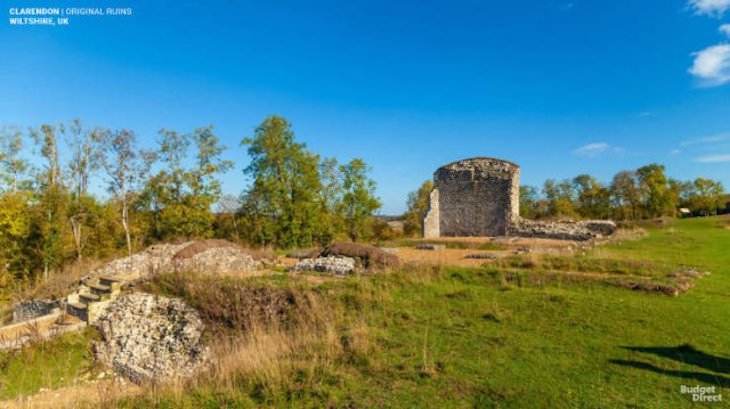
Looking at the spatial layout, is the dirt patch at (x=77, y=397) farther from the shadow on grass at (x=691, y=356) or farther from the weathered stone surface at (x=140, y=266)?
the shadow on grass at (x=691, y=356)

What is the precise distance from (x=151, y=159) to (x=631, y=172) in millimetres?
54987

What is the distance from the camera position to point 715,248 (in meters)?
13.2

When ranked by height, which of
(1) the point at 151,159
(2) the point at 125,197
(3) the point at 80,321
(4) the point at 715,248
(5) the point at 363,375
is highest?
(1) the point at 151,159

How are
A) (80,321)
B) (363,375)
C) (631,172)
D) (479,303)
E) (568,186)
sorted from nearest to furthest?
(363,375) < (479,303) < (80,321) < (631,172) < (568,186)

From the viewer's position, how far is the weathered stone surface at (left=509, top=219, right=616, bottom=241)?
20.4 m

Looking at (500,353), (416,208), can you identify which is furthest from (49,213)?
(416,208)

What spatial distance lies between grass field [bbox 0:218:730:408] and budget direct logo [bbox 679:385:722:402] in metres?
0.07

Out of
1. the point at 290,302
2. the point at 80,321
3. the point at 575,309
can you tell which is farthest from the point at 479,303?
the point at 80,321

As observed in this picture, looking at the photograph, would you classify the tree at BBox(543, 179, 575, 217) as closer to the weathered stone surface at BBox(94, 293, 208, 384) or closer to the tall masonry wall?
the tall masonry wall

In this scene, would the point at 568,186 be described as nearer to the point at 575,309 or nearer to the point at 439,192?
the point at 439,192

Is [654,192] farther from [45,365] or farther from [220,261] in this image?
[45,365]

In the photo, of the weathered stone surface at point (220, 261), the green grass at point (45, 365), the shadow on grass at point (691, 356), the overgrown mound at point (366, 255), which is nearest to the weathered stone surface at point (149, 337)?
the green grass at point (45, 365)

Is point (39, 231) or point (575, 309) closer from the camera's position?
point (575, 309)

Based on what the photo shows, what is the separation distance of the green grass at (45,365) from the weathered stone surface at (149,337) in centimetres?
40
